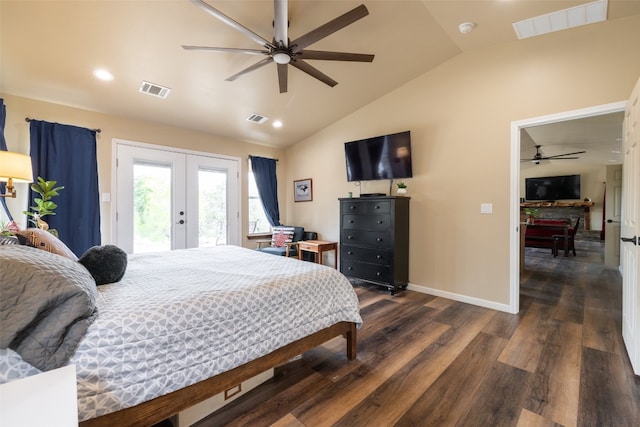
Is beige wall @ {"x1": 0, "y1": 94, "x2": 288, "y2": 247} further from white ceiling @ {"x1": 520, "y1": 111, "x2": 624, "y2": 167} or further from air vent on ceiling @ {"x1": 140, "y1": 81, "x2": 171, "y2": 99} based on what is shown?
white ceiling @ {"x1": 520, "y1": 111, "x2": 624, "y2": 167}

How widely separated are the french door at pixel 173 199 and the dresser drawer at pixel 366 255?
2027 millimetres

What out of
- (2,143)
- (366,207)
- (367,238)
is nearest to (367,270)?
(367,238)

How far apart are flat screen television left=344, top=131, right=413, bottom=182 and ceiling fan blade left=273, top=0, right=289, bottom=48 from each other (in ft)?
7.05

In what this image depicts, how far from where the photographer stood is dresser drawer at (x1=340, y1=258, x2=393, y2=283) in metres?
3.69

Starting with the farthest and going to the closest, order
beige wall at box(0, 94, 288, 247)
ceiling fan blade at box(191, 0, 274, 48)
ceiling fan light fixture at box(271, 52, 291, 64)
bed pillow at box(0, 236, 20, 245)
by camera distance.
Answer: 1. beige wall at box(0, 94, 288, 247)
2. ceiling fan light fixture at box(271, 52, 291, 64)
3. ceiling fan blade at box(191, 0, 274, 48)
4. bed pillow at box(0, 236, 20, 245)

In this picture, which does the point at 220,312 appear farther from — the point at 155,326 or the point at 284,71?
the point at 284,71

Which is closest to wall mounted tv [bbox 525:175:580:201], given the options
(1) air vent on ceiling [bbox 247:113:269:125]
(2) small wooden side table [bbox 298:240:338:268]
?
(2) small wooden side table [bbox 298:240:338:268]

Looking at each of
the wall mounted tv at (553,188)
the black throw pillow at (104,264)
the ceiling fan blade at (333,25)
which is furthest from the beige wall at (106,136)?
the wall mounted tv at (553,188)

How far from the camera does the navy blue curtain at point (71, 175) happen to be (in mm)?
3172

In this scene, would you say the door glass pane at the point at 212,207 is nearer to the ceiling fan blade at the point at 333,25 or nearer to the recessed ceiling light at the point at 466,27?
the ceiling fan blade at the point at 333,25

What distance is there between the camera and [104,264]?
64.4 inches

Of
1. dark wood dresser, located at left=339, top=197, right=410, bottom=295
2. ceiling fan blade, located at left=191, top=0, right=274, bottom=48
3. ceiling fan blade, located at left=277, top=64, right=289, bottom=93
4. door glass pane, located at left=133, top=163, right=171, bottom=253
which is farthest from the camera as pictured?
door glass pane, located at left=133, top=163, right=171, bottom=253

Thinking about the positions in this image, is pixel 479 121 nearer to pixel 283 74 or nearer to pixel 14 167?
pixel 283 74

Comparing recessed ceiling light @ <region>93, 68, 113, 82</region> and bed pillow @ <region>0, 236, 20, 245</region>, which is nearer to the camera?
bed pillow @ <region>0, 236, 20, 245</region>
